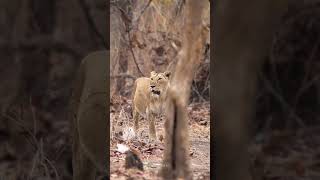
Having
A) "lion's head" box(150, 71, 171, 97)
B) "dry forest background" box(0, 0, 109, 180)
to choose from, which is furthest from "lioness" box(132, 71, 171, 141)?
"dry forest background" box(0, 0, 109, 180)

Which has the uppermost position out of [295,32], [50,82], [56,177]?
[295,32]

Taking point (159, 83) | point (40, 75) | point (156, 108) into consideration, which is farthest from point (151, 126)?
point (40, 75)

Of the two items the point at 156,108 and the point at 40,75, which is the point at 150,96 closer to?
the point at 156,108

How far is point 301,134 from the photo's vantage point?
157 inches

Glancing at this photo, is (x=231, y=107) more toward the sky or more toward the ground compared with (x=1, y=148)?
more toward the sky

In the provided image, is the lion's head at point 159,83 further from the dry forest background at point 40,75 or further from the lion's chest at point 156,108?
the dry forest background at point 40,75

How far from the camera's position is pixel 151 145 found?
399cm

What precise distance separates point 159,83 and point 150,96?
0.10 metres

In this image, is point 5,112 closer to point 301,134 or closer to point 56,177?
point 56,177

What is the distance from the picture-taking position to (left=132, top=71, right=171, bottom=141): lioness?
3979 mm

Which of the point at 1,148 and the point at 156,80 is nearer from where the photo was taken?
the point at 156,80

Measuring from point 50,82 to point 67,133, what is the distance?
0.34m

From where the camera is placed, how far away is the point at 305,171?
3.99 m

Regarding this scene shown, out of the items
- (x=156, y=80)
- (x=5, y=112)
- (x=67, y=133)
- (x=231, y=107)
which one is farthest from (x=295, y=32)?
(x=5, y=112)
